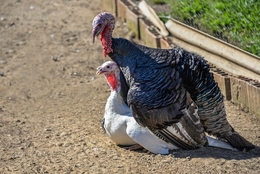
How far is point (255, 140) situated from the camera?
699 centimetres

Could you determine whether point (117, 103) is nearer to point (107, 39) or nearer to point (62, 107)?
point (107, 39)

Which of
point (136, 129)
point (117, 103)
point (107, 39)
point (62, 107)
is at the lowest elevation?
point (62, 107)

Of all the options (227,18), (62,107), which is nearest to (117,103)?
(62,107)

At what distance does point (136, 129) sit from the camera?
6.60 meters

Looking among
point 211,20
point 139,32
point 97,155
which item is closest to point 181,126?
point 97,155

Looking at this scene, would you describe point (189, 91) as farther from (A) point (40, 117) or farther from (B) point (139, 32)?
(B) point (139, 32)

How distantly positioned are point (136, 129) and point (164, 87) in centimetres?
48

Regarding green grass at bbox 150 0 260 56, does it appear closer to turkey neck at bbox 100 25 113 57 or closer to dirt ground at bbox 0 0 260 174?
dirt ground at bbox 0 0 260 174

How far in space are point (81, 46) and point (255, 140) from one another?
3.76 meters

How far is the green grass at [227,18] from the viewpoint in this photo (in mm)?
8227

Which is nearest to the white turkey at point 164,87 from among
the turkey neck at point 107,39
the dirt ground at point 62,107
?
the turkey neck at point 107,39

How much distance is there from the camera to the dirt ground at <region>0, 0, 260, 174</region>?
6480 mm

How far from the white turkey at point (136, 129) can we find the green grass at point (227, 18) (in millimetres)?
1708

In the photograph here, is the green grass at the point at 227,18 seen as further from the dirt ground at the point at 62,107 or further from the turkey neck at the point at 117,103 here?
the turkey neck at the point at 117,103
